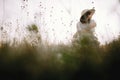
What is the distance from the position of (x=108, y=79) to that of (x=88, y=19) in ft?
17.2

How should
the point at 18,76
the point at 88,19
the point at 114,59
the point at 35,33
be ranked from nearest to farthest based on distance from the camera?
the point at 18,76 → the point at 114,59 → the point at 35,33 → the point at 88,19

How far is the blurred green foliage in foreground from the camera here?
→ 2.62 meters

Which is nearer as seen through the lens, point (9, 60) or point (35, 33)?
point (9, 60)

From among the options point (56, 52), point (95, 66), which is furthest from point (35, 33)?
point (95, 66)

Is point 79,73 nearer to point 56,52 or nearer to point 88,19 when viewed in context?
point 56,52

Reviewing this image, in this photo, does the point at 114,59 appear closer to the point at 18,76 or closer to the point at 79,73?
the point at 79,73

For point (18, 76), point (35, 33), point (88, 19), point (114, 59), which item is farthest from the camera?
point (88, 19)

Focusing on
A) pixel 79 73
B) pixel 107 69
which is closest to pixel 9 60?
pixel 79 73

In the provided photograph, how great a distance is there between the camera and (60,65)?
268 cm

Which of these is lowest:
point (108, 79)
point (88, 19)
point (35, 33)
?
point (108, 79)

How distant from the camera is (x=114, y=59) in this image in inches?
110

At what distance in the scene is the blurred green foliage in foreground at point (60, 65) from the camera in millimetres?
2625

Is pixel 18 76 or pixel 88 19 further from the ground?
pixel 88 19

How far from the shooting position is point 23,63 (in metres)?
2.70
